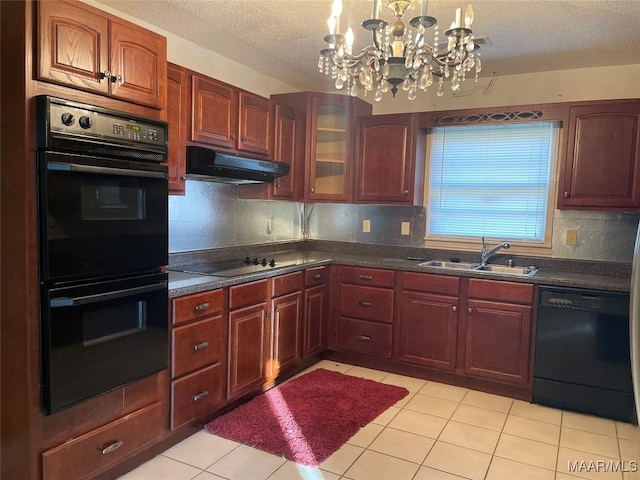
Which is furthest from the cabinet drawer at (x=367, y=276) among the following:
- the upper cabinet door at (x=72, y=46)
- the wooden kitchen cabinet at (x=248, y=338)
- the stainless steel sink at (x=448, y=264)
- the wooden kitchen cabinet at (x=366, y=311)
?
the upper cabinet door at (x=72, y=46)

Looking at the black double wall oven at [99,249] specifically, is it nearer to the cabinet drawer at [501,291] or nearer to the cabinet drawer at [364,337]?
the cabinet drawer at [364,337]

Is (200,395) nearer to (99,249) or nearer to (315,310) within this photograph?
(99,249)

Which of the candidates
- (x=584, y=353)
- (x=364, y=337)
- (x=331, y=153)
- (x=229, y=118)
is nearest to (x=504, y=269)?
(x=584, y=353)

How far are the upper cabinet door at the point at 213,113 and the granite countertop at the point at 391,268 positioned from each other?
87 cm

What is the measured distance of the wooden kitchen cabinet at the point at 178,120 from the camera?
2.65 m

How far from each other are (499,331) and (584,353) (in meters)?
0.52

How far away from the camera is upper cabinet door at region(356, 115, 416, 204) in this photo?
12.3ft

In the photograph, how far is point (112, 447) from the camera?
6.86ft

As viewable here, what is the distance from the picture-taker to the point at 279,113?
141 inches

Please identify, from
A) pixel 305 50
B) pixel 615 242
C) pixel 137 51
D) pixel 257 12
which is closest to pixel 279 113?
pixel 305 50

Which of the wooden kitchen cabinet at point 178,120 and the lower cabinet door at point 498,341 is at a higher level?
the wooden kitchen cabinet at point 178,120

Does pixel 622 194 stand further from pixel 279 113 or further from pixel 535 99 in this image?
pixel 279 113

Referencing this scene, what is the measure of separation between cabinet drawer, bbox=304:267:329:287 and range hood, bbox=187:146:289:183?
0.79 metres

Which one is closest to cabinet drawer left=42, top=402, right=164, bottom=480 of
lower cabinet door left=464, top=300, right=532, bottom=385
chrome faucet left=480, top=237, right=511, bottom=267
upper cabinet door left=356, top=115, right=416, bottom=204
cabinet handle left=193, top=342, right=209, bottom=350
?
cabinet handle left=193, top=342, right=209, bottom=350
